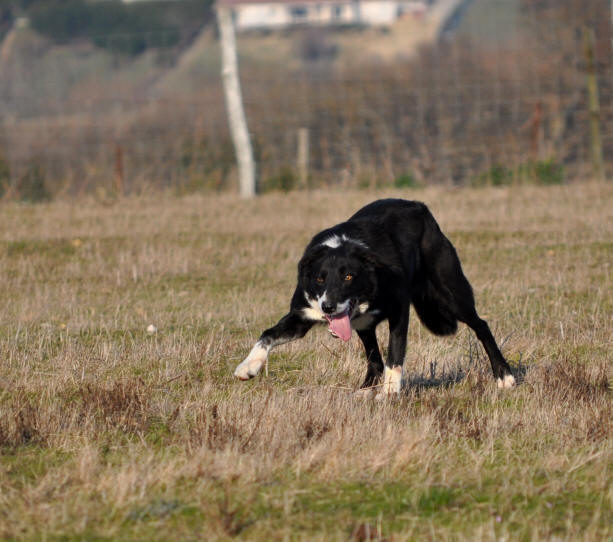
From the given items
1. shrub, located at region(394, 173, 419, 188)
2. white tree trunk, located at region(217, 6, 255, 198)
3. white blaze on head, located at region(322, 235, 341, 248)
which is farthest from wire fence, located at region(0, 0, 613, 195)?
white blaze on head, located at region(322, 235, 341, 248)

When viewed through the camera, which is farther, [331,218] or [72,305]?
[331,218]

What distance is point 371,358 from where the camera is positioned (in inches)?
251

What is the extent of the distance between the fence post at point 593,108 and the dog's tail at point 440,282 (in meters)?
11.8

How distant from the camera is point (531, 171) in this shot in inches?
676

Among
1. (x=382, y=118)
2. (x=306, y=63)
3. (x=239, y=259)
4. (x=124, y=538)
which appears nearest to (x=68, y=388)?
(x=124, y=538)

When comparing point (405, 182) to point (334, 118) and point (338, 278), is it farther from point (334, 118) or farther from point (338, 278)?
point (338, 278)

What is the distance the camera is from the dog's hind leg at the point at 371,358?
20.8 ft

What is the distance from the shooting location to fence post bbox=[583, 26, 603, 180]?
1752 centimetres

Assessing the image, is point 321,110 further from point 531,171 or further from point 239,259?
point 239,259

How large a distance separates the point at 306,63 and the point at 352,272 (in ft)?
58.1

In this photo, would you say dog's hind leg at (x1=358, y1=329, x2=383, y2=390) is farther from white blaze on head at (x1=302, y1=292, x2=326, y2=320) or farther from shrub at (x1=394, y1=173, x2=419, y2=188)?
shrub at (x1=394, y1=173, x2=419, y2=188)

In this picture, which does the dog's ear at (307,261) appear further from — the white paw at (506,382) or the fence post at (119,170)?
the fence post at (119,170)

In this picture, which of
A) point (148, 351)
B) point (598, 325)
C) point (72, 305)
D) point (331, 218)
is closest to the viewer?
point (148, 351)

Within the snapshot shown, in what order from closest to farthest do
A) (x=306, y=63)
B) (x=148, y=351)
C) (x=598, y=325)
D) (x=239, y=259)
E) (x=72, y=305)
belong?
(x=148, y=351), (x=598, y=325), (x=72, y=305), (x=239, y=259), (x=306, y=63)
